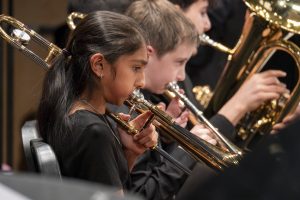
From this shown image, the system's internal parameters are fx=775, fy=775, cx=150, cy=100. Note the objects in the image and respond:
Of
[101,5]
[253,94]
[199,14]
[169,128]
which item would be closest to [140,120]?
[169,128]

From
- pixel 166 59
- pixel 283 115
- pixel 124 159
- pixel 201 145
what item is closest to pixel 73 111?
pixel 124 159

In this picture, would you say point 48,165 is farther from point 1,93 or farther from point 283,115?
point 1,93

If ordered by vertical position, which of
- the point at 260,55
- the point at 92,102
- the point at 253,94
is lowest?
the point at 253,94

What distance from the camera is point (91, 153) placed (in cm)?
153

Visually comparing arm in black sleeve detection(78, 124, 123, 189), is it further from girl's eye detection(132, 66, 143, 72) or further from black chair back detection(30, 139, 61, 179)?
girl's eye detection(132, 66, 143, 72)

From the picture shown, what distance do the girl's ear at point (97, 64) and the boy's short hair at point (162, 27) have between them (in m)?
0.50

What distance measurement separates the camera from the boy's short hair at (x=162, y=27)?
2.15m

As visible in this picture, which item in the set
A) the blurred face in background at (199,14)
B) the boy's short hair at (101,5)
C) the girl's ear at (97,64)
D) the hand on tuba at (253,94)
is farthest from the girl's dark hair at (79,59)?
the blurred face in background at (199,14)

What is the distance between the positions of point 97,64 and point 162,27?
21.1 inches

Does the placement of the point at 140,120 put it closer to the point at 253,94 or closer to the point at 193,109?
the point at 193,109

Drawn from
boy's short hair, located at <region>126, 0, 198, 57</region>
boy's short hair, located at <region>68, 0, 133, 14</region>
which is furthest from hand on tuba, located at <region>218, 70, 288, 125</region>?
boy's short hair, located at <region>68, 0, 133, 14</region>

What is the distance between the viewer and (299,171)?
1.84ft

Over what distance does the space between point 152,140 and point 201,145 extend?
4.6 inches

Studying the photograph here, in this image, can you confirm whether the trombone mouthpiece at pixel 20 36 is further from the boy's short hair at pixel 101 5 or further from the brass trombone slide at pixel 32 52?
the boy's short hair at pixel 101 5
